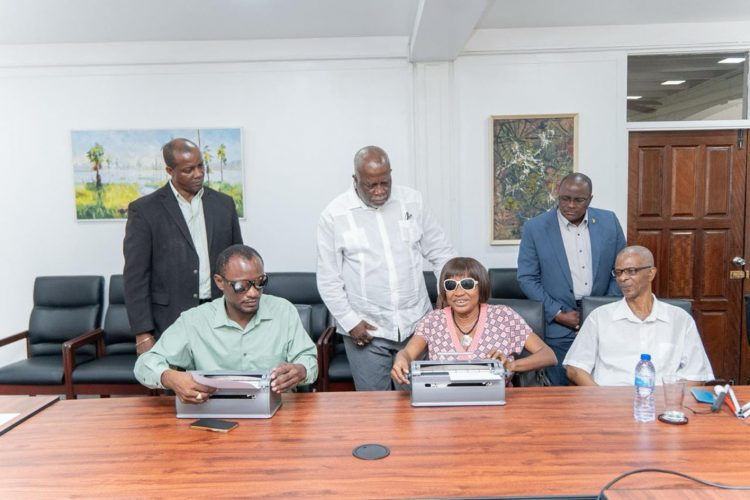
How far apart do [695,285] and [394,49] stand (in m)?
2.99

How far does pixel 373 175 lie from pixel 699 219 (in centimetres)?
307

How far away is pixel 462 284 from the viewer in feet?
7.25

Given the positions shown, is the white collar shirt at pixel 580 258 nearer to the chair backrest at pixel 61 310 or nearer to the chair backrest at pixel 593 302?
the chair backrest at pixel 593 302

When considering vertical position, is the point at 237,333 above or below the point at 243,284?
below

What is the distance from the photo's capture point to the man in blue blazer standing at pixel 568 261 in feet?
9.45

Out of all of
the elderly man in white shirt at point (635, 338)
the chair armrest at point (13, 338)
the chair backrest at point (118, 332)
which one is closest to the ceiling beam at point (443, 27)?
the elderly man in white shirt at point (635, 338)

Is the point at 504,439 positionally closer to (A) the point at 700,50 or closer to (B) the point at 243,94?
(B) the point at 243,94

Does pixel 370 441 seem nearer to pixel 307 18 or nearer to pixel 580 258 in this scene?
pixel 580 258

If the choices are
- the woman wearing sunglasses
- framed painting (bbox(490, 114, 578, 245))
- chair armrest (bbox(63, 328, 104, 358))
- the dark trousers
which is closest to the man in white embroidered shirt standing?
the woman wearing sunglasses

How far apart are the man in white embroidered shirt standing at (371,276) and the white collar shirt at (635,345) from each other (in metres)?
0.81

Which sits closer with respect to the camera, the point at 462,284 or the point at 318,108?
the point at 462,284

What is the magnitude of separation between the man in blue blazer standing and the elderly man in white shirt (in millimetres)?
504

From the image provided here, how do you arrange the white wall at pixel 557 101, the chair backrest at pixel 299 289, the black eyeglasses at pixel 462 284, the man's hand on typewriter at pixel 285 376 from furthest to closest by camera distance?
the white wall at pixel 557 101 → the chair backrest at pixel 299 289 → the black eyeglasses at pixel 462 284 → the man's hand on typewriter at pixel 285 376

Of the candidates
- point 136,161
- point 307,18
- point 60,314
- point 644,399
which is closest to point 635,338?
point 644,399
